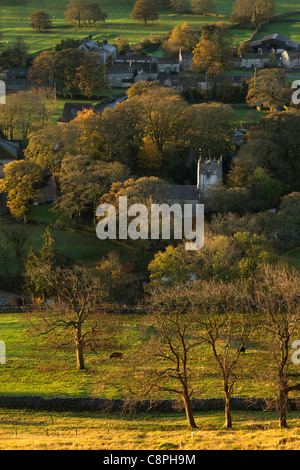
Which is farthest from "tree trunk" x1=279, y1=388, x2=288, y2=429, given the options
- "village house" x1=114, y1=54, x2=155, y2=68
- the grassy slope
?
the grassy slope

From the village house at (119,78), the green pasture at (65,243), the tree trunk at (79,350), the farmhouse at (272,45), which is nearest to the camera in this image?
the tree trunk at (79,350)

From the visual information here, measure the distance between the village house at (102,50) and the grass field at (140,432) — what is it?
7845 cm

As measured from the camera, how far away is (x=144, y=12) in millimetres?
125875

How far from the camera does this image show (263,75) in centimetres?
7819

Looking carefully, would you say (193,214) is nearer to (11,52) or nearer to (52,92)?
(52,92)

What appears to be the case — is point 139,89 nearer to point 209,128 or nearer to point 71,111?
point 71,111

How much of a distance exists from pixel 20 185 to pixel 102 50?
186ft

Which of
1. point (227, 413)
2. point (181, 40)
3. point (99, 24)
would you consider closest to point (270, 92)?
point (181, 40)

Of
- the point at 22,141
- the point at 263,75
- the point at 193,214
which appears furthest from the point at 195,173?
the point at 263,75

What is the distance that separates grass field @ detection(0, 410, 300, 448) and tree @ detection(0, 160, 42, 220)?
25386mm

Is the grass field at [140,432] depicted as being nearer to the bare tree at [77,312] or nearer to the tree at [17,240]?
the bare tree at [77,312]

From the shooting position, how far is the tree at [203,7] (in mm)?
131750

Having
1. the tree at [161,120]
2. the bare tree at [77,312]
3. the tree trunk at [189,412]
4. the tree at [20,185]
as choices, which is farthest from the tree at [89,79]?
the tree trunk at [189,412]

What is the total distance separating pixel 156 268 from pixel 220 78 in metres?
56.8
